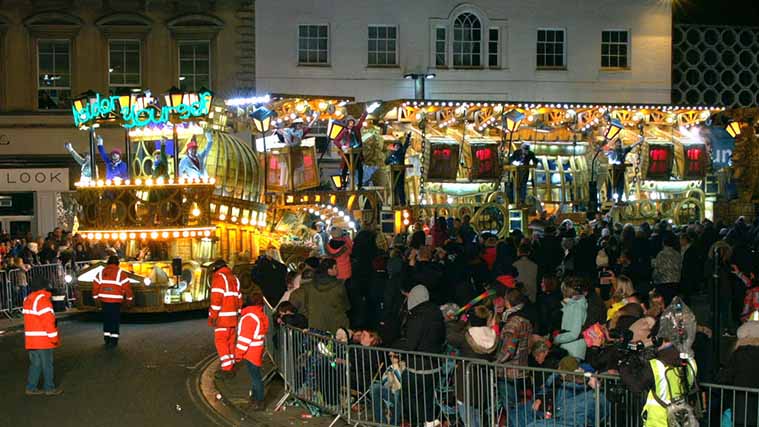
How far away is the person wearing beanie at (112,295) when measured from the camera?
1730cm

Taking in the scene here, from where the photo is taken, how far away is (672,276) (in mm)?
16797

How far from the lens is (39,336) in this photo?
13.6 m

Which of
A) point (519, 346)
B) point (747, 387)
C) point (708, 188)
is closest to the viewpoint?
point (747, 387)

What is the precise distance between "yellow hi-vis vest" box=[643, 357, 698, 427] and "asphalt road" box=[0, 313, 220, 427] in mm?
5646

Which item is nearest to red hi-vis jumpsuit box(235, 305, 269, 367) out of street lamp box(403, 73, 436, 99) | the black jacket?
the black jacket

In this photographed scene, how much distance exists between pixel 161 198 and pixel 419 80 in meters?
14.1

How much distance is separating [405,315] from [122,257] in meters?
10.2

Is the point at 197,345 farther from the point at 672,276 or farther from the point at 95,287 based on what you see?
the point at 672,276

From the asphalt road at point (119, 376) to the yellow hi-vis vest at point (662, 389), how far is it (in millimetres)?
5646

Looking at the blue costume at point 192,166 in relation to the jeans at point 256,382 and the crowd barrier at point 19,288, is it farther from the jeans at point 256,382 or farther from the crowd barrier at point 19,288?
the jeans at point 256,382

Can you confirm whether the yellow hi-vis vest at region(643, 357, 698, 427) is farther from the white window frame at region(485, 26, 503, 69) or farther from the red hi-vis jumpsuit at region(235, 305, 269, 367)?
the white window frame at region(485, 26, 503, 69)

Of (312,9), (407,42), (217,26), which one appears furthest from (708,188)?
(217,26)

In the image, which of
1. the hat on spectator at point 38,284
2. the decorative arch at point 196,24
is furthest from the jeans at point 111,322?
the decorative arch at point 196,24

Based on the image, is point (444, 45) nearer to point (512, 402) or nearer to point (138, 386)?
point (138, 386)
